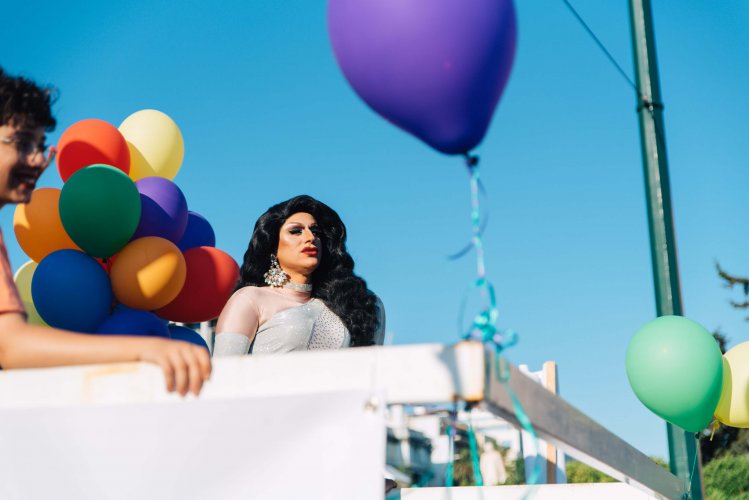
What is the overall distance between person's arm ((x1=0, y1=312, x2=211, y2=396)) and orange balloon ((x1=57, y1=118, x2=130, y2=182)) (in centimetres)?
183

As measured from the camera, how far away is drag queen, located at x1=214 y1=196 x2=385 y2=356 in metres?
2.83

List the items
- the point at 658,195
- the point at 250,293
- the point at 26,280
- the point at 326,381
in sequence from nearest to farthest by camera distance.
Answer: the point at 326,381 < the point at 250,293 < the point at 26,280 < the point at 658,195

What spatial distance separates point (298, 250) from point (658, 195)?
204 cm

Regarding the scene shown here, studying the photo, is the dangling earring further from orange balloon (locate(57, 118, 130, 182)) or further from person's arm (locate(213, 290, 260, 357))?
orange balloon (locate(57, 118, 130, 182))

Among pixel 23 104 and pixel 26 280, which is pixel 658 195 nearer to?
pixel 26 280

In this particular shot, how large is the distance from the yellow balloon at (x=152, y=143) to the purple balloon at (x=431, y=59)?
2.01 metres

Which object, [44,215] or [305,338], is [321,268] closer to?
[305,338]

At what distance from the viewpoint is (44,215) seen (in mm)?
3037

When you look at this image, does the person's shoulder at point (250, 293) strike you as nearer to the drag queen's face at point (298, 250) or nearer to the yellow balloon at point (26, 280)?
the drag queen's face at point (298, 250)

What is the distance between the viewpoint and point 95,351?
1287 mm

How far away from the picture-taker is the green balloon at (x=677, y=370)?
3.04 m

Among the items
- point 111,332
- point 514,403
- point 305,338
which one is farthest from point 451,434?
point 111,332

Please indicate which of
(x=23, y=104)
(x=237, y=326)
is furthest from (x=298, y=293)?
(x=23, y=104)

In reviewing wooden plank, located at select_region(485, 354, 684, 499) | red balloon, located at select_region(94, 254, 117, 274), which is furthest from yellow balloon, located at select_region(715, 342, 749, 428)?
red balloon, located at select_region(94, 254, 117, 274)
